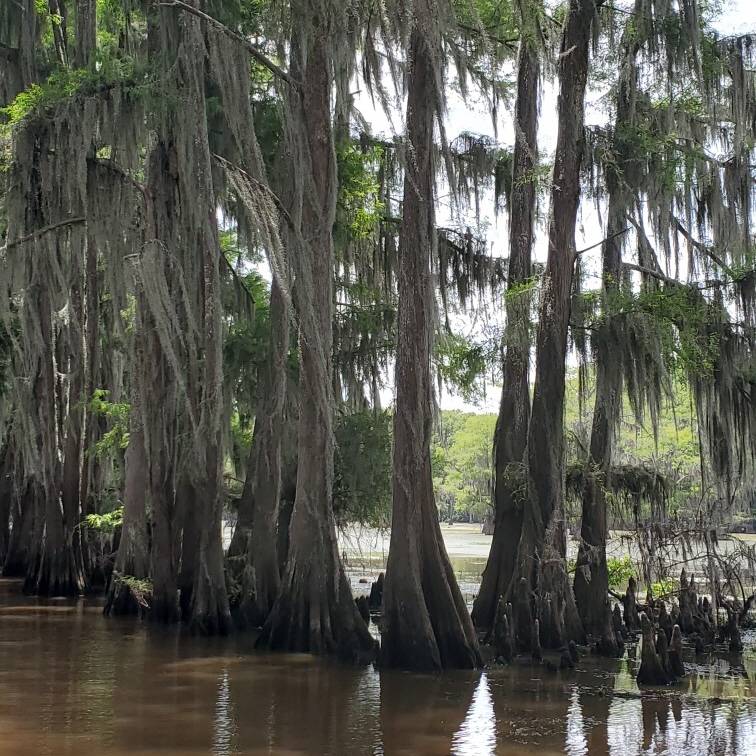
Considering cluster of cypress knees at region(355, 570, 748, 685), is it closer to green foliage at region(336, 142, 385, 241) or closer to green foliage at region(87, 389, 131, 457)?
green foliage at region(87, 389, 131, 457)

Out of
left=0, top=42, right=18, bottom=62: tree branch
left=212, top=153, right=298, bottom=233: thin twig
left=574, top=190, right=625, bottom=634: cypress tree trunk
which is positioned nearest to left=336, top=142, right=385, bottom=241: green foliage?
left=212, top=153, right=298, bottom=233: thin twig

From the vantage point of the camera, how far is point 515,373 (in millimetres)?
14586

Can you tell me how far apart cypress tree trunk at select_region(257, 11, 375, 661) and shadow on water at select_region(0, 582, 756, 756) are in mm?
447

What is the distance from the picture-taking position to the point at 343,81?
47.1ft

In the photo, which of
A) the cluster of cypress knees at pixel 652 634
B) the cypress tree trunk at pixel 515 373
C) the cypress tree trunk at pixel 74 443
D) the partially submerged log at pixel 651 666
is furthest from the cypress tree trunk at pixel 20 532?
the partially submerged log at pixel 651 666

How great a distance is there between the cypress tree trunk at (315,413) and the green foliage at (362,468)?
2973mm

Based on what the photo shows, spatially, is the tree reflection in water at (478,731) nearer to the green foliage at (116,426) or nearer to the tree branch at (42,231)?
the tree branch at (42,231)

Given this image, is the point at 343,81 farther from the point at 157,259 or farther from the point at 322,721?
the point at 322,721

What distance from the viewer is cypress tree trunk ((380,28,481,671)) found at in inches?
430

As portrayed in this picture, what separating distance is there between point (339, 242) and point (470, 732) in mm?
8679

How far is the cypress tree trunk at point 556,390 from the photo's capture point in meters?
12.4

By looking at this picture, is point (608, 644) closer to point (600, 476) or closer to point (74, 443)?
point (600, 476)

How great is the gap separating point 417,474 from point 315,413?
1.65m

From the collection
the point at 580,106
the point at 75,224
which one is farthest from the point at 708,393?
the point at 75,224
